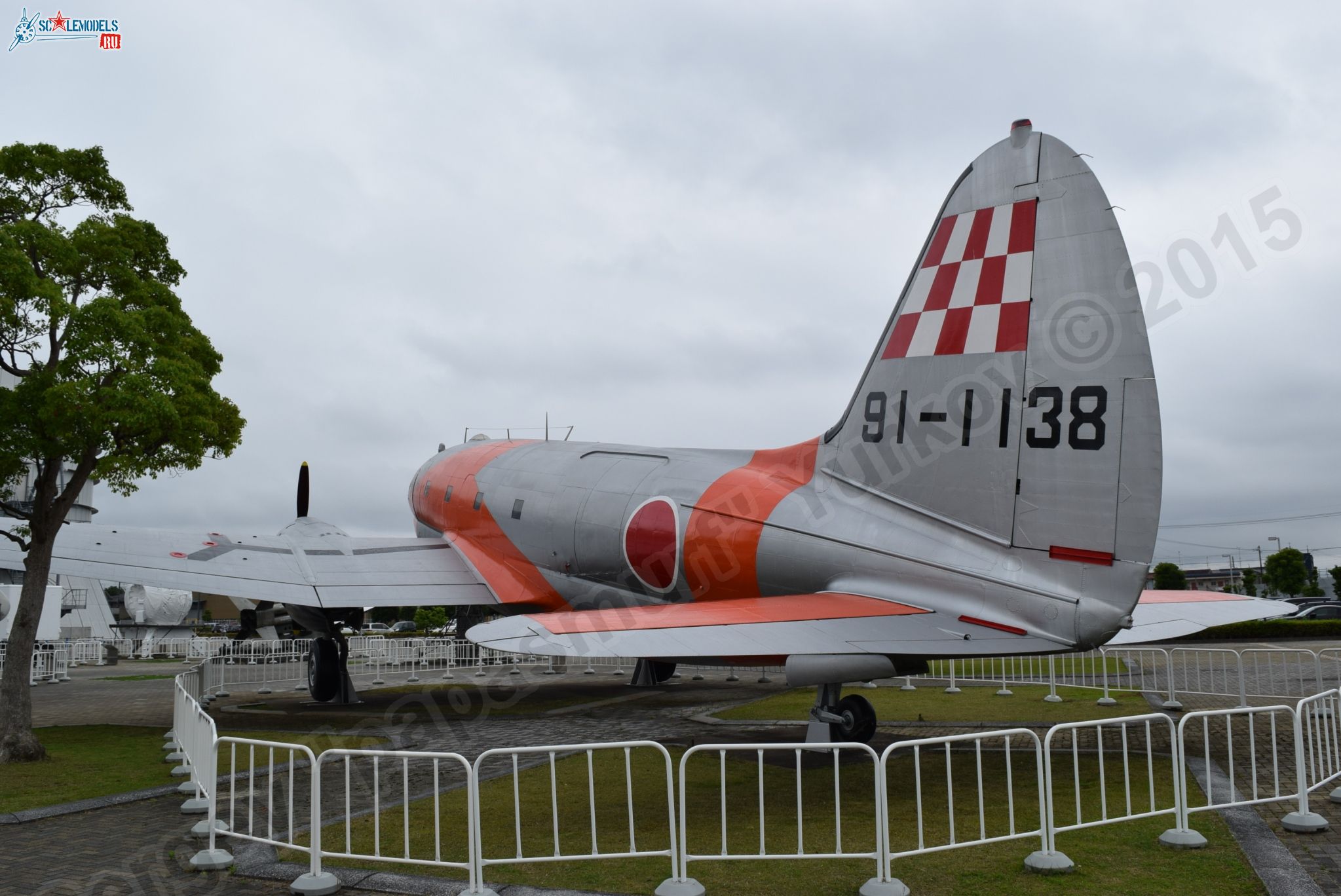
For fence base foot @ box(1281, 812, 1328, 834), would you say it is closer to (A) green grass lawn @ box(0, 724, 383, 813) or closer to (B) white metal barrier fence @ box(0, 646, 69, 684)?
(A) green grass lawn @ box(0, 724, 383, 813)

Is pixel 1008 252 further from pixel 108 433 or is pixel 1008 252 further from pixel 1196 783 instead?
pixel 108 433

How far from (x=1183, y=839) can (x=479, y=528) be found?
14034 millimetres

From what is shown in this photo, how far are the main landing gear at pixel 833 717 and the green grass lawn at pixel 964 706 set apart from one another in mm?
3718

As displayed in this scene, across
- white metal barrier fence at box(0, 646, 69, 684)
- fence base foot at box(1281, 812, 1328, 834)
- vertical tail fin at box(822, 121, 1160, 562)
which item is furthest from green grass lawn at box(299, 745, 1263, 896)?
white metal barrier fence at box(0, 646, 69, 684)

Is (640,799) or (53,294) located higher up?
(53,294)

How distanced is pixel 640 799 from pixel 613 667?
1715cm

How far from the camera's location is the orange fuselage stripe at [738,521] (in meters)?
10.8

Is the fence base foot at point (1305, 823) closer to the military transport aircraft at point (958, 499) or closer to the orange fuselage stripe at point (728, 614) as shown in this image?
the military transport aircraft at point (958, 499)

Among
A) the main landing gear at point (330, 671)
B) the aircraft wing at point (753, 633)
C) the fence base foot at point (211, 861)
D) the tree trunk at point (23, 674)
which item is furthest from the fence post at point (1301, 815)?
the main landing gear at point (330, 671)

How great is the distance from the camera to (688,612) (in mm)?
8828

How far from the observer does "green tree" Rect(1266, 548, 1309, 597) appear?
203ft

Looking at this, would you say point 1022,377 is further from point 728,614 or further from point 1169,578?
point 1169,578

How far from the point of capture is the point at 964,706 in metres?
15.5

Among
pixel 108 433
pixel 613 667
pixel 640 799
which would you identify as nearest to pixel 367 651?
pixel 613 667
